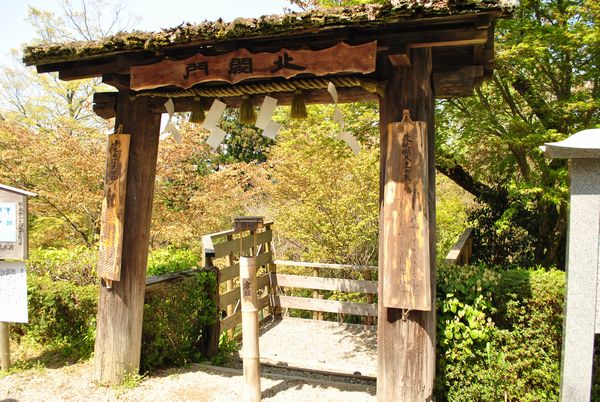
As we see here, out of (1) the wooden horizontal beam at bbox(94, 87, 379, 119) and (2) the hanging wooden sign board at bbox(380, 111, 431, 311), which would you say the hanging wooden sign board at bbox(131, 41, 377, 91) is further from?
(2) the hanging wooden sign board at bbox(380, 111, 431, 311)

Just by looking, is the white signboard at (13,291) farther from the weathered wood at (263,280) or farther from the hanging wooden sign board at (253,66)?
the weathered wood at (263,280)

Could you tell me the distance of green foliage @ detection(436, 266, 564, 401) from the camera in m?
3.78

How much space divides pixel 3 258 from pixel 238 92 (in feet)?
9.41

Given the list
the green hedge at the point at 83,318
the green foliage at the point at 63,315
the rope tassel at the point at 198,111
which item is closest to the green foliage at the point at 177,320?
the green hedge at the point at 83,318

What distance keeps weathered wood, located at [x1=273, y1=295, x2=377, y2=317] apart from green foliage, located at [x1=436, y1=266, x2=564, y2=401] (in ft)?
10.4

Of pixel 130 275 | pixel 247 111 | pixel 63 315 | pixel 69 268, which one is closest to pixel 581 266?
pixel 247 111

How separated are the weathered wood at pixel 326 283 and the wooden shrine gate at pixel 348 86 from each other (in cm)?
348

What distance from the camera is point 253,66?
377cm

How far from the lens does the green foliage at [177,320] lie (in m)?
4.84

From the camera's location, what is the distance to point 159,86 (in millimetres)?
4051

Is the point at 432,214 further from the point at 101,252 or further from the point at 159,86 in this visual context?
the point at 101,252

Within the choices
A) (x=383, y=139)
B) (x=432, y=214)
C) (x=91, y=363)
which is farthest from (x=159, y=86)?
(x=91, y=363)

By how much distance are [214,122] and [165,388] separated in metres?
2.69

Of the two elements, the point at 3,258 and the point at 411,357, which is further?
the point at 3,258
